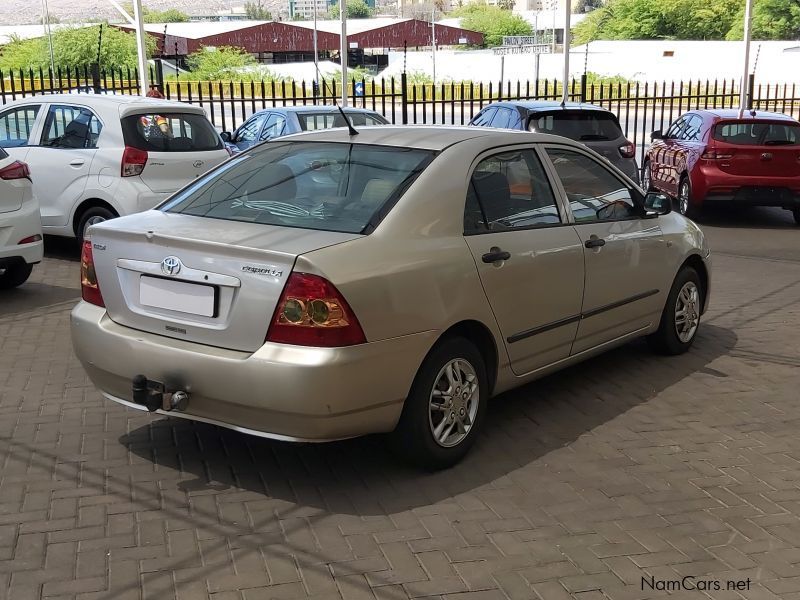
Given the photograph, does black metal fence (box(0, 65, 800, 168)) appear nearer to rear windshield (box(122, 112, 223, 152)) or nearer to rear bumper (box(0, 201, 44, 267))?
rear windshield (box(122, 112, 223, 152))

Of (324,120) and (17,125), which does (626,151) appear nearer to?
(324,120)

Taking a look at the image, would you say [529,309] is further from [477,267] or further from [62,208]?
[62,208]

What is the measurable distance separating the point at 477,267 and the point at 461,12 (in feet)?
533

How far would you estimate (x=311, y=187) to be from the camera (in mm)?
4965

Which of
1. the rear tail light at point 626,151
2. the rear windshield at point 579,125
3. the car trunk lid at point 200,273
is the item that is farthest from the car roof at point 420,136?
the rear tail light at point 626,151

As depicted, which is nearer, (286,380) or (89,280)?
(286,380)

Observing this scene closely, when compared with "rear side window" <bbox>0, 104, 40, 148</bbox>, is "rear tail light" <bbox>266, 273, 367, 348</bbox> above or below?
below

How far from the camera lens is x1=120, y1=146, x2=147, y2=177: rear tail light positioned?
9.95 meters

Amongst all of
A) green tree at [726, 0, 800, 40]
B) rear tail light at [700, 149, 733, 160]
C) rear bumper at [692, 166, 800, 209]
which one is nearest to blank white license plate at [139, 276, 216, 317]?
rear bumper at [692, 166, 800, 209]

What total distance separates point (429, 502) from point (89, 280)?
1.98 meters

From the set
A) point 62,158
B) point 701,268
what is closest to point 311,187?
point 701,268

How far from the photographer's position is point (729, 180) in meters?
13.4

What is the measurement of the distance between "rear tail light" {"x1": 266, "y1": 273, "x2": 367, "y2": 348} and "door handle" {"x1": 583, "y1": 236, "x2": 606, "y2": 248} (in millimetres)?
2010

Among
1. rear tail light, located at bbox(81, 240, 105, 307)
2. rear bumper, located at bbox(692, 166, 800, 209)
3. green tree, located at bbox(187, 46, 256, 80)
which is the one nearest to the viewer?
rear tail light, located at bbox(81, 240, 105, 307)
